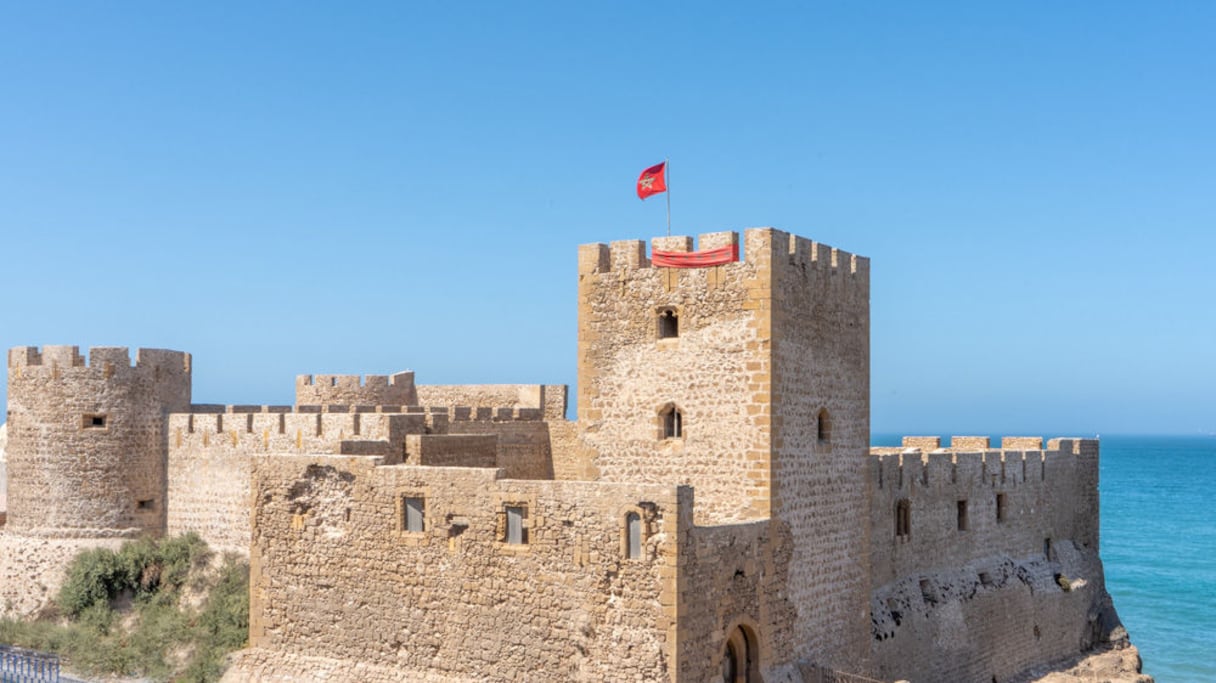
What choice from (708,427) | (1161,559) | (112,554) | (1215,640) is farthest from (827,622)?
(1161,559)

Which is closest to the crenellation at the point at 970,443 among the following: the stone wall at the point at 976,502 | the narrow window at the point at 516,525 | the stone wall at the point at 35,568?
the stone wall at the point at 976,502

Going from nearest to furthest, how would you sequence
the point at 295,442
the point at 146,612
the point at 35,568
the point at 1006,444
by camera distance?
the point at 295,442, the point at 146,612, the point at 35,568, the point at 1006,444

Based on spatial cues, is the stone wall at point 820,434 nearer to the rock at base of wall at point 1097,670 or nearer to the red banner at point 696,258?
the red banner at point 696,258

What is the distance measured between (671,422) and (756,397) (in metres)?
1.61

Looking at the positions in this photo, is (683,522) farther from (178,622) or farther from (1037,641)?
(1037,641)

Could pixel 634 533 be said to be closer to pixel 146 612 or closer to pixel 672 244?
pixel 672 244

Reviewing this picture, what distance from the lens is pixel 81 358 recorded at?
2412 centimetres

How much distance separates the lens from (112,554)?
2339 cm

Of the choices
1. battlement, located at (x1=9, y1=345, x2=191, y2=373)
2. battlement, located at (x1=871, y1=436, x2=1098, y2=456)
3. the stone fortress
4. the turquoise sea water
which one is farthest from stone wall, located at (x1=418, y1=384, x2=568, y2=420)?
the turquoise sea water

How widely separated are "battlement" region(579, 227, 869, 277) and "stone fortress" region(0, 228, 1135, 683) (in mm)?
48

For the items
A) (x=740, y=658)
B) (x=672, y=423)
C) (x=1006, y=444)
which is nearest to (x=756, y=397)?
(x=672, y=423)

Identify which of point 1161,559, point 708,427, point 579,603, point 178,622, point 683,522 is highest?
point 708,427

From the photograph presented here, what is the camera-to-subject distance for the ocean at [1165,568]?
41.2 metres

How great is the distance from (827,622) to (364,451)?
7680 mm
